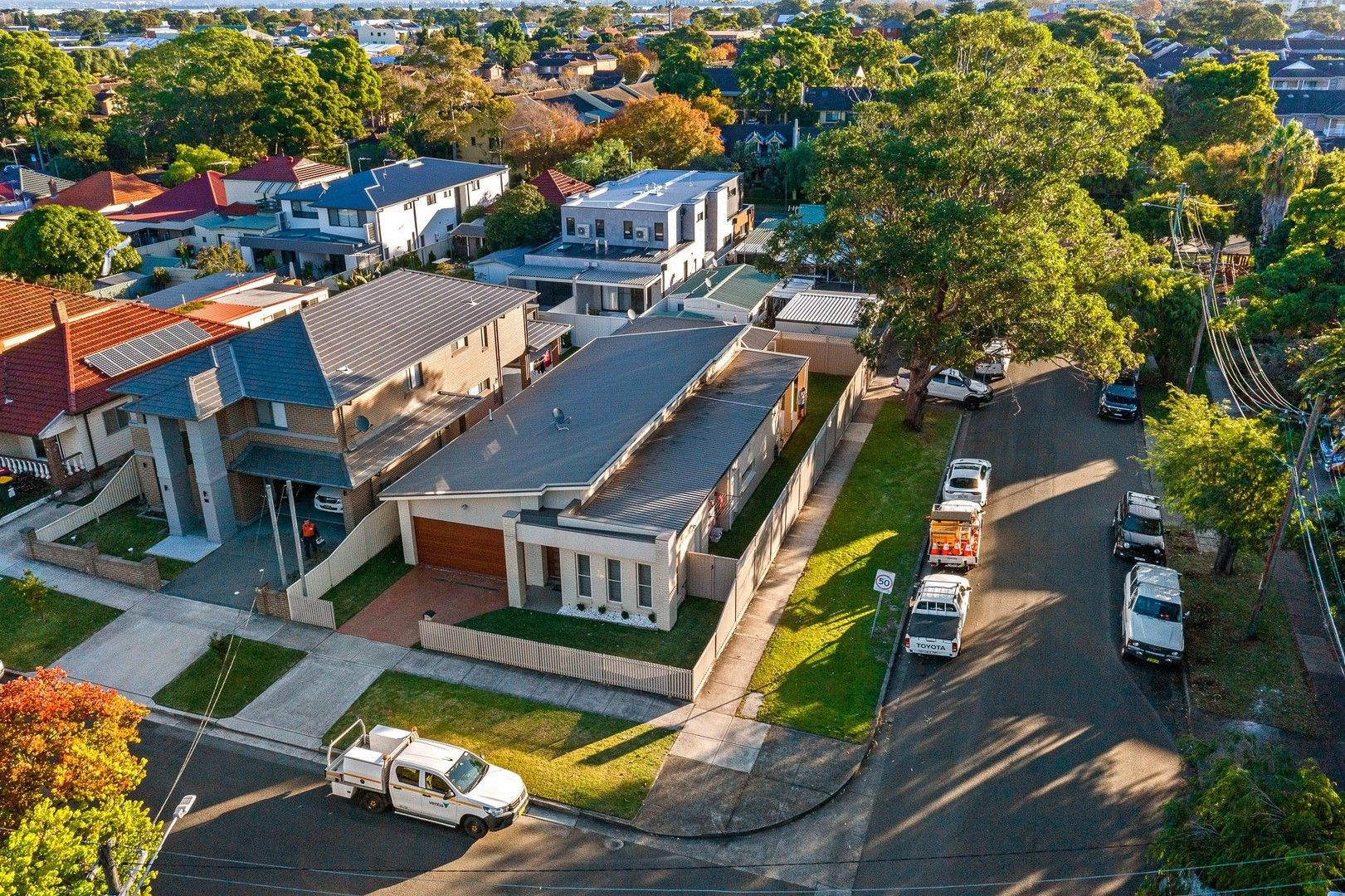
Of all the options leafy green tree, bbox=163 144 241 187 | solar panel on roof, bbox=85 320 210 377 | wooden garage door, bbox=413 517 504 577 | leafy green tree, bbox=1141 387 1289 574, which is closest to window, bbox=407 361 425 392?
wooden garage door, bbox=413 517 504 577

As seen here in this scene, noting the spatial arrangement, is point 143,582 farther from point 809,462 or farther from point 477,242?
point 477,242

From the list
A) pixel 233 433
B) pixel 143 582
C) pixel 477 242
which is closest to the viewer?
pixel 143 582

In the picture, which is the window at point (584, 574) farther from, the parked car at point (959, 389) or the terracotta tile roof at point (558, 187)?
the terracotta tile roof at point (558, 187)

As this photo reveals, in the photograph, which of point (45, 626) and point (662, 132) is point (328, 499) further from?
point (662, 132)

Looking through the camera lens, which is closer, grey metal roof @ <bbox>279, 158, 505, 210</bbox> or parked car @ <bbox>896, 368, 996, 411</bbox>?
parked car @ <bbox>896, 368, 996, 411</bbox>

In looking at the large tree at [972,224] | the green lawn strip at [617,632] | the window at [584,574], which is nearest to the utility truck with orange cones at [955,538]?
the green lawn strip at [617,632]

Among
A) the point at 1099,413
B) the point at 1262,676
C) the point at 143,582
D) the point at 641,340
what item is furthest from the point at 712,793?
the point at 1099,413

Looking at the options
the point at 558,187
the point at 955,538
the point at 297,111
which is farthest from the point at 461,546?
the point at 297,111

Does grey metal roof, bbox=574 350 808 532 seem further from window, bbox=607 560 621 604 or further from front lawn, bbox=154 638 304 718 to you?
front lawn, bbox=154 638 304 718
